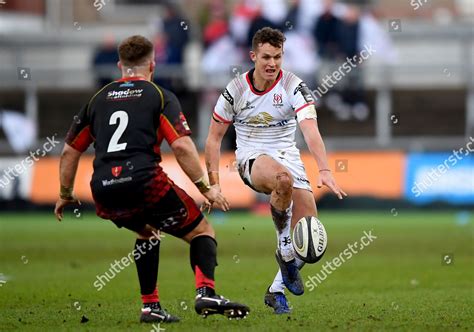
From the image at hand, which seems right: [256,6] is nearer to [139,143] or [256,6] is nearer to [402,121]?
[402,121]

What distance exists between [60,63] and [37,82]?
1467 millimetres

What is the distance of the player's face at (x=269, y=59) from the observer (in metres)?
10.4

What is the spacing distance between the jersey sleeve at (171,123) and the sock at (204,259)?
946 mm

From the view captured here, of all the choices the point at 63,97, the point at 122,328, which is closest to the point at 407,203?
the point at 63,97

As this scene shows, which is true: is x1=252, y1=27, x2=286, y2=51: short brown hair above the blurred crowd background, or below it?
above

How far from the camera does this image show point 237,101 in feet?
35.4

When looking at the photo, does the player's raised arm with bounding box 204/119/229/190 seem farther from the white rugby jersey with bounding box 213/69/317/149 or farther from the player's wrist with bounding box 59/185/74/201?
the player's wrist with bounding box 59/185/74/201

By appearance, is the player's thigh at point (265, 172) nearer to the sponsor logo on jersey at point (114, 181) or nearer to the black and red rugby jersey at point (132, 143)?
the black and red rugby jersey at point (132, 143)

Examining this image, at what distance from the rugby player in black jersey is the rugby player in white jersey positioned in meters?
0.91

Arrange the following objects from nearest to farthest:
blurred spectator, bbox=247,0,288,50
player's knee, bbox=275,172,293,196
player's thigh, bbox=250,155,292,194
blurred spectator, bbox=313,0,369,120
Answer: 1. player's knee, bbox=275,172,293,196
2. player's thigh, bbox=250,155,292,194
3. blurred spectator, bbox=247,0,288,50
4. blurred spectator, bbox=313,0,369,120

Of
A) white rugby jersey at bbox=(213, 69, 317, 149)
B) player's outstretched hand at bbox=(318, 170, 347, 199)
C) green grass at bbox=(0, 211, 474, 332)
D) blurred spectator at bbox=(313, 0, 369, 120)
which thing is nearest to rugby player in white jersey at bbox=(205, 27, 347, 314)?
white rugby jersey at bbox=(213, 69, 317, 149)

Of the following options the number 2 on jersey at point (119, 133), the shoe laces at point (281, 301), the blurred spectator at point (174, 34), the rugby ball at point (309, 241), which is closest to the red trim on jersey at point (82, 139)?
the number 2 on jersey at point (119, 133)

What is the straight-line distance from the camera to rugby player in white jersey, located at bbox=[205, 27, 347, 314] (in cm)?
1043

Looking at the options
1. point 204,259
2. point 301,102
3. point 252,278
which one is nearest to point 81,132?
point 204,259
